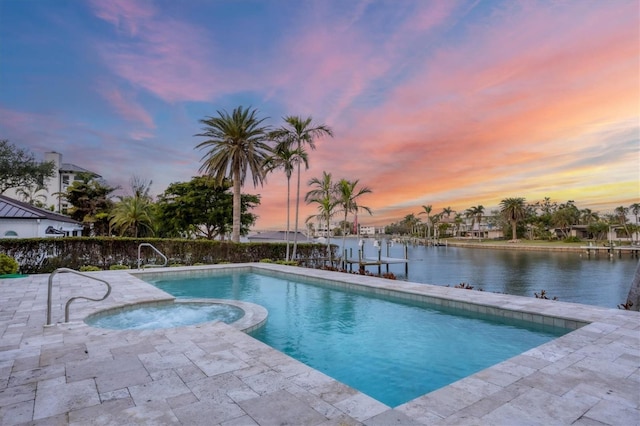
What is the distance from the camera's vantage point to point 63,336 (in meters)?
5.07

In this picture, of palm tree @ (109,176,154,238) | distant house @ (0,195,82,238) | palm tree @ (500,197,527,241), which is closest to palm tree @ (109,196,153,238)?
palm tree @ (109,176,154,238)

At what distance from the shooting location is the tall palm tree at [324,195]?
20.4 metres

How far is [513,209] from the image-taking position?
6688cm

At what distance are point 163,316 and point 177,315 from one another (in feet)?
0.96

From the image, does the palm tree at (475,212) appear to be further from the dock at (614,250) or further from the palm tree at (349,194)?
the palm tree at (349,194)

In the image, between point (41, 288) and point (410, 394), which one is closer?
point (410, 394)

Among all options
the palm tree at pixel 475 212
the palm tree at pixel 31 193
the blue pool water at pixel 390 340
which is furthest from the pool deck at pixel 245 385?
the palm tree at pixel 475 212

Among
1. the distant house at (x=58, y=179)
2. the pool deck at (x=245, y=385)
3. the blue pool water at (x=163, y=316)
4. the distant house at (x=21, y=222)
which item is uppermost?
the distant house at (x=58, y=179)

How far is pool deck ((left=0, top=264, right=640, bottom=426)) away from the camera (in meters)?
2.77

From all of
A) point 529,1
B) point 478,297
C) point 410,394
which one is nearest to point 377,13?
point 529,1

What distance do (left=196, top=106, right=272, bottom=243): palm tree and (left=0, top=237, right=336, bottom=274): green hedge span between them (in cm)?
151

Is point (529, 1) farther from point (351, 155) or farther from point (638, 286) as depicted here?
point (351, 155)

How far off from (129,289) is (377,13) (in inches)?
465

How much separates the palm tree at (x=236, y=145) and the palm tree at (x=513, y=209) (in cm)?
6249
